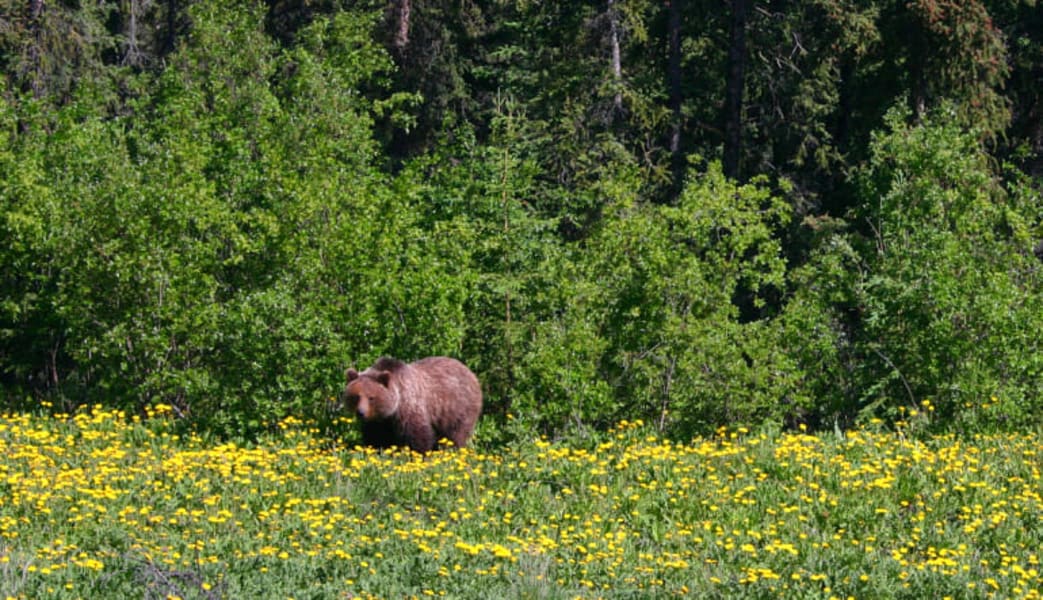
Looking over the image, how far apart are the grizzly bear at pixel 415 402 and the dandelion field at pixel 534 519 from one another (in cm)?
40

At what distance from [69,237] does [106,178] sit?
1185 millimetres

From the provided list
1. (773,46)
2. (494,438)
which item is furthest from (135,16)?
(494,438)

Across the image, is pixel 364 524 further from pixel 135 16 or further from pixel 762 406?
pixel 135 16

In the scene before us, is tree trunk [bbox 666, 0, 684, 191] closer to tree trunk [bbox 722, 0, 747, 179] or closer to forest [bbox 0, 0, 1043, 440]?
tree trunk [bbox 722, 0, 747, 179]

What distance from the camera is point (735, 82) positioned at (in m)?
29.4

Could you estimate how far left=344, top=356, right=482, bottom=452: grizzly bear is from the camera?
15078 millimetres

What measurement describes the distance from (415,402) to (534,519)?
3.91 metres

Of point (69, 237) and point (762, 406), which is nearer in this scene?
point (762, 406)

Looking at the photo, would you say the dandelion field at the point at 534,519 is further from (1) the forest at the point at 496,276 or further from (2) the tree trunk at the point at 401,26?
(2) the tree trunk at the point at 401,26

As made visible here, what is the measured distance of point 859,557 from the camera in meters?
10.6

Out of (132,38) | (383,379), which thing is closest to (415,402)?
(383,379)

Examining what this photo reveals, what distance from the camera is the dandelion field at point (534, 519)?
998 centimetres

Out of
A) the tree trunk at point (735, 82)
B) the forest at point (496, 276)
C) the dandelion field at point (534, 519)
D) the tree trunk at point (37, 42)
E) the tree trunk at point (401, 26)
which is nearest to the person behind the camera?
the dandelion field at point (534, 519)

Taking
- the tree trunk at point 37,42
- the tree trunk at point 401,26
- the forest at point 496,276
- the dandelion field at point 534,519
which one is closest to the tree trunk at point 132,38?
the tree trunk at point 37,42
